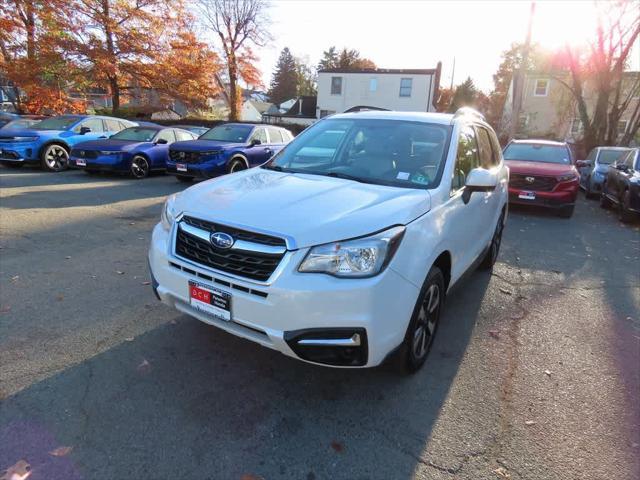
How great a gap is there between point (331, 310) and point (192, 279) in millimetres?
924

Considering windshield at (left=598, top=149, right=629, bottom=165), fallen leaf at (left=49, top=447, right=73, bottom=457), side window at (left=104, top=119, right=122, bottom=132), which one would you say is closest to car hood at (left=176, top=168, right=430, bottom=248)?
fallen leaf at (left=49, top=447, right=73, bottom=457)

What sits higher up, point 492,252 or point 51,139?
point 51,139

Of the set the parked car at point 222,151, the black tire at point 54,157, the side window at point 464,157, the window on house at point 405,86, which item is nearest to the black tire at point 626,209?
the side window at point 464,157

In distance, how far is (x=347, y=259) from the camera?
238 cm

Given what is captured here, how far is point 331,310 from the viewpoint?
7.64 feet

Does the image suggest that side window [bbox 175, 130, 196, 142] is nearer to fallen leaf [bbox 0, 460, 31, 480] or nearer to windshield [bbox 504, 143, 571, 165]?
windshield [bbox 504, 143, 571, 165]

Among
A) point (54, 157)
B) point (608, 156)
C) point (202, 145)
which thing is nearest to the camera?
point (202, 145)

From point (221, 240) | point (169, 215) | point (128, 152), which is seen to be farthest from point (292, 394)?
point (128, 152)

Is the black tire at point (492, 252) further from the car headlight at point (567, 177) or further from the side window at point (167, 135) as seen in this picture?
the side window at point (167, 135)

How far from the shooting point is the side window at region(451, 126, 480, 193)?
3484 mm

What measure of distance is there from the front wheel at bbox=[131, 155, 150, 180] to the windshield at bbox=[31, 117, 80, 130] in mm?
2655

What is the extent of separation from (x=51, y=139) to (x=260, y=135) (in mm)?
5747

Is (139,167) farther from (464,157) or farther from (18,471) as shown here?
(18,471)

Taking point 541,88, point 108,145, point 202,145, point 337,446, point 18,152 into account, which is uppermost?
point 541,88
